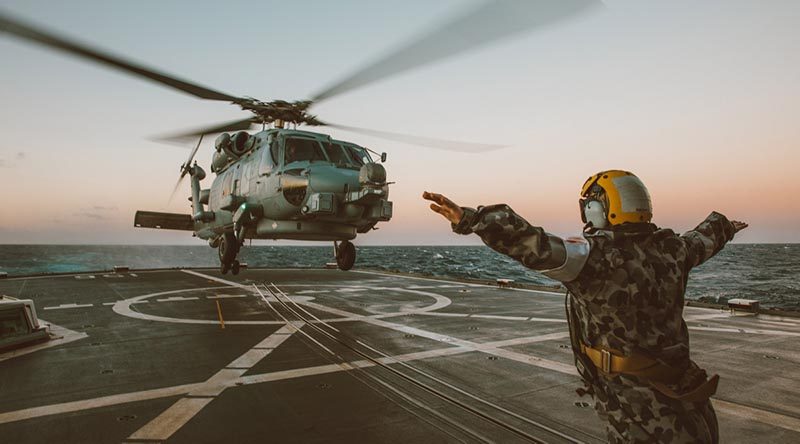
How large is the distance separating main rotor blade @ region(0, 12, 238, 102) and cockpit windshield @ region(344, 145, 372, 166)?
3850 mm

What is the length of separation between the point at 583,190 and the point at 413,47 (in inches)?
207

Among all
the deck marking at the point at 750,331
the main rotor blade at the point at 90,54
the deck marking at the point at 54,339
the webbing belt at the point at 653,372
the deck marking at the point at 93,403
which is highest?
the main rotor blade at the point at 90,54

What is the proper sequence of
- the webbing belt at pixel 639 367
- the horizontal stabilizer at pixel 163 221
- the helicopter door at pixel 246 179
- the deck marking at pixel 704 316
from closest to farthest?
1. the webbing belt at pixel 639 367
2. the deck marking at pixel 704 316
3. the helicopter door at pixel 246 179
4. the horizontal stabilizer at pixel 163 221

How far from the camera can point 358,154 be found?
1341 cm

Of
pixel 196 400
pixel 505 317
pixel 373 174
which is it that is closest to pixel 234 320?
pixel 373 174

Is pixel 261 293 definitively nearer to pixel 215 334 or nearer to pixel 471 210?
pixel 215 334

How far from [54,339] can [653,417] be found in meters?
11.2

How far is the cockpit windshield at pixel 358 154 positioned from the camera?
43.3 feet

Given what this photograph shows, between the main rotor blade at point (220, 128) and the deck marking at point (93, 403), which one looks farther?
the main rotor blade at point (220, 128)

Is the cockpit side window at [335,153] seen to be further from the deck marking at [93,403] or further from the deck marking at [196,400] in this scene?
the deck marking at [93,403]

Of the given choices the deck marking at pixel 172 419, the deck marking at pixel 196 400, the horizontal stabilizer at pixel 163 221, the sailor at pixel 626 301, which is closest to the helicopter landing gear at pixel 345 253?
the deck marking at pixel 196 400

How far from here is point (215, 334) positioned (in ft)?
32.7

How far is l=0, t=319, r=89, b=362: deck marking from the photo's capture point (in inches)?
323

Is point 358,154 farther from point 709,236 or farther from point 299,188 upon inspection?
point 709,236
